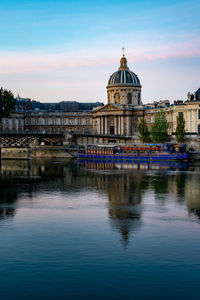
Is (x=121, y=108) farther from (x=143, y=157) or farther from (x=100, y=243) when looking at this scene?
(x=100, y=243)

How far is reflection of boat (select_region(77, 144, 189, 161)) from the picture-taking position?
112 meters

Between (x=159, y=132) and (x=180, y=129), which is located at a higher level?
(x=180, y=129)

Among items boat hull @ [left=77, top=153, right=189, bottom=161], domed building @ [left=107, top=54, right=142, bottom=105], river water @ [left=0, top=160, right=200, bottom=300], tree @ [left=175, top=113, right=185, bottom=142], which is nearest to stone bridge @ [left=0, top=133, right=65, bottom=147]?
boat hull @ [left=77, top=153, right=189, bottom=161]

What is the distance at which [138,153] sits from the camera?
385ft

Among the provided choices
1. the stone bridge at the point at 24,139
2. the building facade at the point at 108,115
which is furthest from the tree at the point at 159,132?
the stone bridge at the point at 24,139

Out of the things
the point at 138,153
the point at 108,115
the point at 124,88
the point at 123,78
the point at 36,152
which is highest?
the point at 123,78

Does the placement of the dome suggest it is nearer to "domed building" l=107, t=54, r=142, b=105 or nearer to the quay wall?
"domed building" l=107, t=54, r=142, b=105

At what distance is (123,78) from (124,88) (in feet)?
14.3

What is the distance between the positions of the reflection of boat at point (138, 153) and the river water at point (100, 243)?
51.3 metres

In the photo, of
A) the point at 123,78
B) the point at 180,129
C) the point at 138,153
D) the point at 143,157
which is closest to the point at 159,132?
the point at 180,129

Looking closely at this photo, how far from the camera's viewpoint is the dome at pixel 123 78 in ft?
623

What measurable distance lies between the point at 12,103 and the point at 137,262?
109m

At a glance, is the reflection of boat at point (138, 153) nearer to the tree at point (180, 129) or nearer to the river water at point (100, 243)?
the tree at point (180, 129)

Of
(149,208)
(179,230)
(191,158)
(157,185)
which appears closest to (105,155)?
(191,158)
